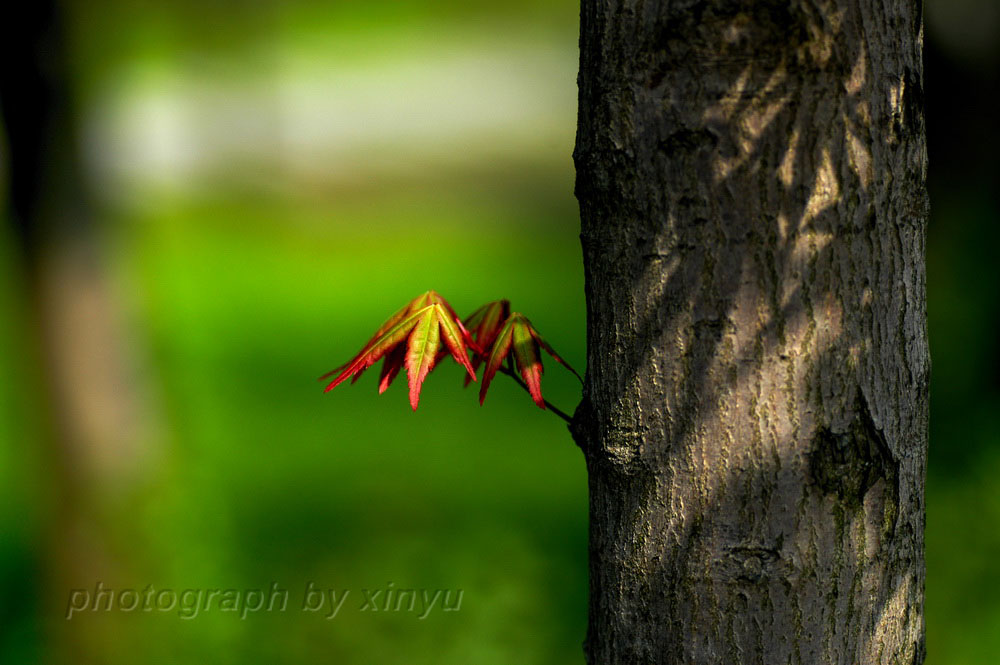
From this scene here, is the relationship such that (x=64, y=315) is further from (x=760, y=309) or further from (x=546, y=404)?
(x=760, y=309)

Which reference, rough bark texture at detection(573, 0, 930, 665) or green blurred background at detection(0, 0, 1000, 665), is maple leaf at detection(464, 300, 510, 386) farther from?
green blurred background at detection(0, 0, 1000, 665)

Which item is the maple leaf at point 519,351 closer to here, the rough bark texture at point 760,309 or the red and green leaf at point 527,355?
the red and green leaf at point 527,355

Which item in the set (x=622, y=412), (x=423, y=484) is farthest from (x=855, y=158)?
(x=423, y=484)

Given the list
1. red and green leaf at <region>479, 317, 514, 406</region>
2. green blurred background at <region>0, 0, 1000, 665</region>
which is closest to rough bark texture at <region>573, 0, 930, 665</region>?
red and green leaf at <region>479, 317, 514, 406</region>

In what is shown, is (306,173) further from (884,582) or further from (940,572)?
(884,582)

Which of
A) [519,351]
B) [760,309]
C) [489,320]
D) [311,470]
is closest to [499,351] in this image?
[519,351]
